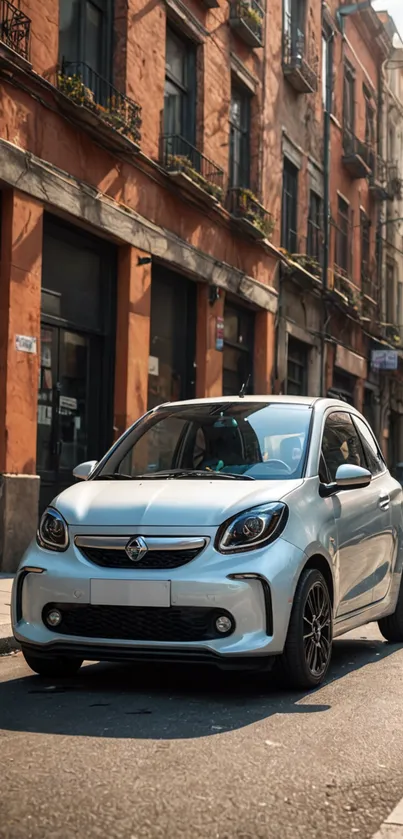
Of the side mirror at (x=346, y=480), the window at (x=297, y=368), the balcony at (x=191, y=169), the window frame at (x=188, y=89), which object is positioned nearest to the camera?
the side mirror at (x=346, y=480)

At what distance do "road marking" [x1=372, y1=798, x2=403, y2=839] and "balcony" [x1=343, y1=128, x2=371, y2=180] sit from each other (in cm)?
2571

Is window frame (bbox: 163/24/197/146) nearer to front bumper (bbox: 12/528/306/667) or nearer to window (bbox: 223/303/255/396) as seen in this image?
window (bbox: 223/303/255/396)

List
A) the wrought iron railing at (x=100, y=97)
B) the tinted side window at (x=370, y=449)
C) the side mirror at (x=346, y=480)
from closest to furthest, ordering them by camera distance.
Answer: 1. the side mirror at (x=346, y=480)
2. the tinted side window at (x=370, y=449)
3. the wrought iron railing at (x=100, y=97)

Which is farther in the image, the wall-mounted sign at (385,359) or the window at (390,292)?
the window at (390,292)

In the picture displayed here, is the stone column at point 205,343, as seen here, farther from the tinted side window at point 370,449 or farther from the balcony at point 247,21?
the tinted side window at point 370,449

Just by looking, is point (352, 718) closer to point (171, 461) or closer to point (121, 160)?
point (171, 461)

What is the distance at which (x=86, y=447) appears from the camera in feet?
49.3

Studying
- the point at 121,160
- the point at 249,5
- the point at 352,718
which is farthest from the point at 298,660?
the point at 249,5

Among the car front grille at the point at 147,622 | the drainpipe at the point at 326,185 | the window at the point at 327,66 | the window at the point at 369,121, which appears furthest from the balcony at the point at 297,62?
the car front grille at the point at 147,622

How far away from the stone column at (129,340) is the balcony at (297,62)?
29.1ft

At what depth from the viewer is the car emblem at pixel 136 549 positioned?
5727 mm

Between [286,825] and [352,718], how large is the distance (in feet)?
5.92

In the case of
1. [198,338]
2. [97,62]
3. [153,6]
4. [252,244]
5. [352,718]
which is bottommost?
[352,718]

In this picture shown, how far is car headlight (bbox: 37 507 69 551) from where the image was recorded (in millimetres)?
5969
